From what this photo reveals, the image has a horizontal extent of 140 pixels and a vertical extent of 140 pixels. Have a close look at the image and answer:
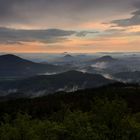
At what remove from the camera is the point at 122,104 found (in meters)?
67.4

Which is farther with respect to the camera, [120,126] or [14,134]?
[14,134]

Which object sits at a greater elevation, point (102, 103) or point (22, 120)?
point (102, 103)

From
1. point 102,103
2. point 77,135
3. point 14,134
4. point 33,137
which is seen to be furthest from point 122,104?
point 14,134

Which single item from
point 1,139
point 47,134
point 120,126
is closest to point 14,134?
point 1,139

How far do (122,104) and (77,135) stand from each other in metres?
14.0

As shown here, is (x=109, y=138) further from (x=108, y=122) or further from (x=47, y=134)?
(x=47, y=134)

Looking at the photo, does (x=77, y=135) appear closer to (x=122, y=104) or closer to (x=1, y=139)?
(x=122, y=104)

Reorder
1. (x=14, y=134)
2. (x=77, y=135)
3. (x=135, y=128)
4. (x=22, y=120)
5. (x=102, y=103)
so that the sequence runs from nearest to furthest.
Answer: (x=77, y=135) → (x=135, y=128) → (x=102, y=103) → (x=14, y=134) → (x=22, y=120)

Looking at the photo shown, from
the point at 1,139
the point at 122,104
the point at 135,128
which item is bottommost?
the point at 1,139

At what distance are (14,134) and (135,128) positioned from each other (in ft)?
90.4

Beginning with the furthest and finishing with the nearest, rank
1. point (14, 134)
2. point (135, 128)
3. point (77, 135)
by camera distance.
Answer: point (14, 134) → point (135, 128) → point (77, 135)

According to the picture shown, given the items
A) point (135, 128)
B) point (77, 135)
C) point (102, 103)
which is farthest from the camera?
point (102, 103)

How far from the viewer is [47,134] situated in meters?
71.1

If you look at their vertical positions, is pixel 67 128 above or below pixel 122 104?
below
